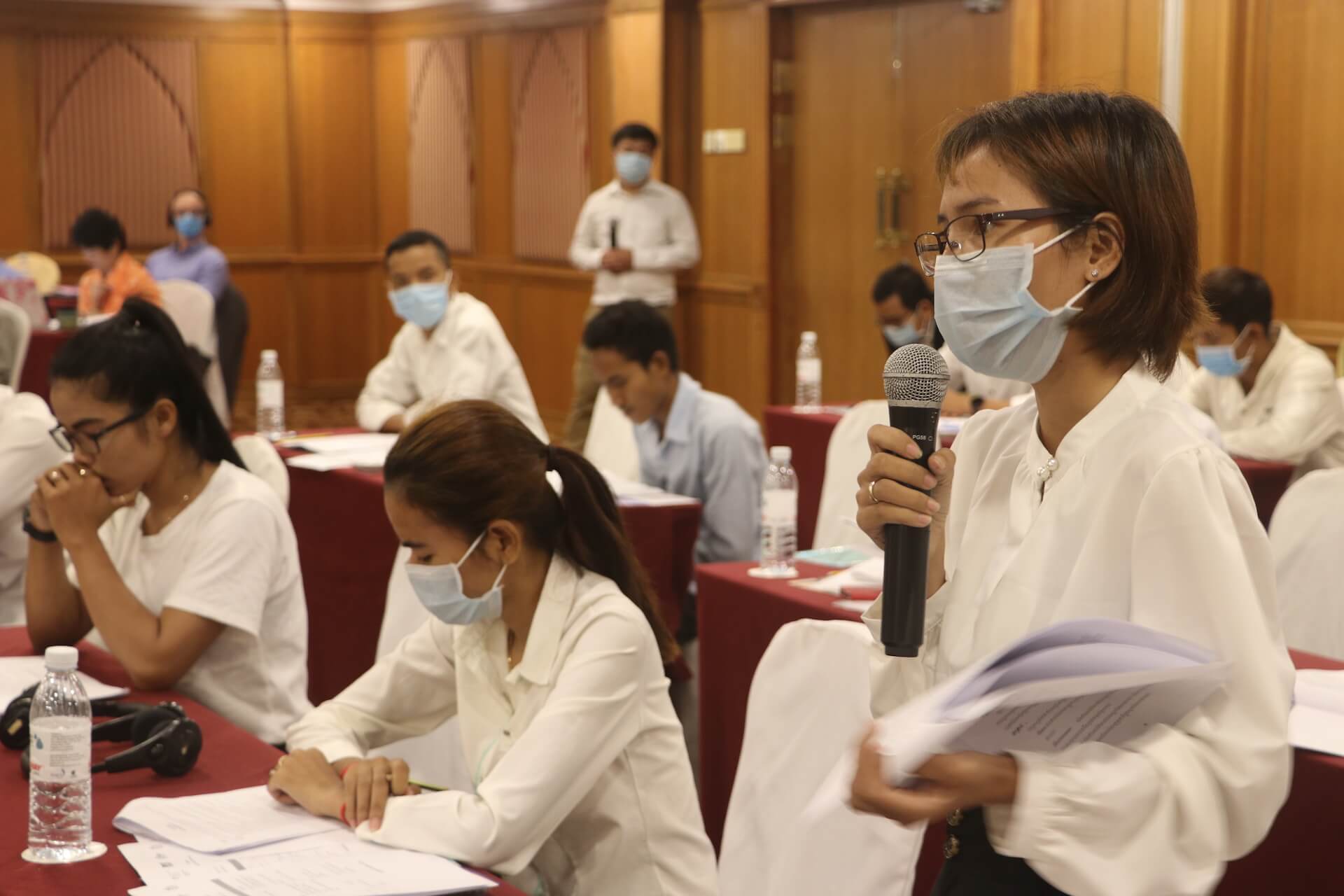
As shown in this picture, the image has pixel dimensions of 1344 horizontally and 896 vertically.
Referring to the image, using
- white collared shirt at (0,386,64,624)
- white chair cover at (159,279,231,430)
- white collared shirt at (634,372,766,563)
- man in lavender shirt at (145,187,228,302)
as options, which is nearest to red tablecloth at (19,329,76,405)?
white chair cover at (159,279,231,430)

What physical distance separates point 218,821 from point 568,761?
1.32ft

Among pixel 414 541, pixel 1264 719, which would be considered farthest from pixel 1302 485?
pixel 1264 719

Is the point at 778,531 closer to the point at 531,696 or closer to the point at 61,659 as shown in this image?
the point at 531,696

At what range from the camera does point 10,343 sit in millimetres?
4836

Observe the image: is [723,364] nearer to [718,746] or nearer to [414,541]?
[718,746]

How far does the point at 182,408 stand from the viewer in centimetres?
262

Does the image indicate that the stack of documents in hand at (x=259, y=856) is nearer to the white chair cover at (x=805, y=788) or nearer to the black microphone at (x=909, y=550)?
the white chair cover at (x=805, y=788)

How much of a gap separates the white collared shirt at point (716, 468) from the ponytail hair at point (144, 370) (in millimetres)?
1714

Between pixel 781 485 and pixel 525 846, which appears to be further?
pixel 781 485

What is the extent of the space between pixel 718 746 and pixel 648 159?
17.3ft

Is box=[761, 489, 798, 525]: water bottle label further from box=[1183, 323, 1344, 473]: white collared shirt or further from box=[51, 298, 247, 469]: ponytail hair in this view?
box=[1183, 323, 1344, 473]: white collared shirt

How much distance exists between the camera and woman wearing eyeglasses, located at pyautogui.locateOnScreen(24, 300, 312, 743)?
2.44 m

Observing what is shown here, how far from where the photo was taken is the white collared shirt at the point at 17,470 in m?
3.34

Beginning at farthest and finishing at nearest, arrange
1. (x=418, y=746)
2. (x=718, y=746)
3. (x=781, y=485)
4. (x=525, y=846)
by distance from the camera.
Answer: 1. (x=781, y=485)
2. (x=718, y=746)
3. (x=418, y=746)
4. (x=525, y=846)
